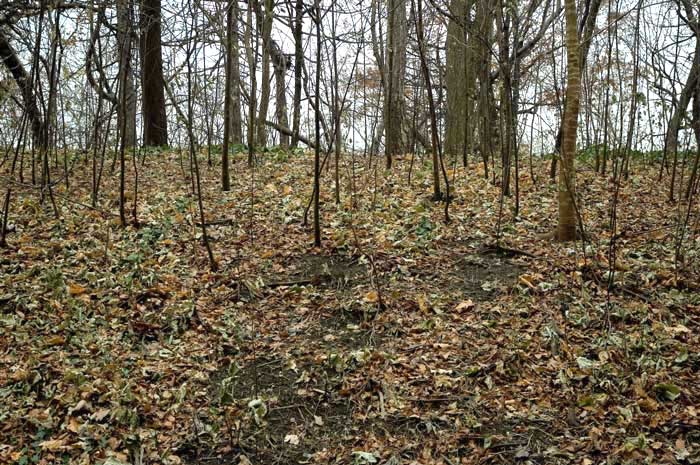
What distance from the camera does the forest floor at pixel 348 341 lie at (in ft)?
10.6

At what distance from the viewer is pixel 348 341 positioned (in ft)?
14.0

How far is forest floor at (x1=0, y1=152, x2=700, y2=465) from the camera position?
3229mm

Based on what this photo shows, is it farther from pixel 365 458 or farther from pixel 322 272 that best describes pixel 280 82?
pixel 365 458

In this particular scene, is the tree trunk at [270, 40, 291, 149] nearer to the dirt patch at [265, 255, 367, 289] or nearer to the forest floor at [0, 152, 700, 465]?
the forest floor at [0, 152, 700, 465]

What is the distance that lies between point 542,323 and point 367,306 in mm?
1396

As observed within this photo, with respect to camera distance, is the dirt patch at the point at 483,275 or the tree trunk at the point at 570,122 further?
the tree trunk at the point at 570,122

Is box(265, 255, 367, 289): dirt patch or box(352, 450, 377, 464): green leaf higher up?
box(265, 255, 367, 289): dirt patch

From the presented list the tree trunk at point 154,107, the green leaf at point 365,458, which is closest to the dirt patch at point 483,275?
the green leaf at point 365,458

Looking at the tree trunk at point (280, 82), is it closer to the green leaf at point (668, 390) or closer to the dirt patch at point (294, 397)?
the dirt patch at point (294, 397)

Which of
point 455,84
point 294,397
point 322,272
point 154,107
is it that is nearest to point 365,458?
point 294,397

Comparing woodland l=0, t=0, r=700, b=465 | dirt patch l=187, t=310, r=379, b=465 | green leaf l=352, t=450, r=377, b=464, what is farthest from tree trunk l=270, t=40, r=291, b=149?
green leaf l=352, t=450, r=377, b=464

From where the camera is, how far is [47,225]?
623 cm

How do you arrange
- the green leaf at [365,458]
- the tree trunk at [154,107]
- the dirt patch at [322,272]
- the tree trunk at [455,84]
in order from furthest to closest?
1. the tree trunk at [154,107]
2. the tree trunk at [455,84]
3. the dirt patch at [322,272]
4. the green leaf at [365,458]

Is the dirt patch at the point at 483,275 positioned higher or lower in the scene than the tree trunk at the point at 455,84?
lower
